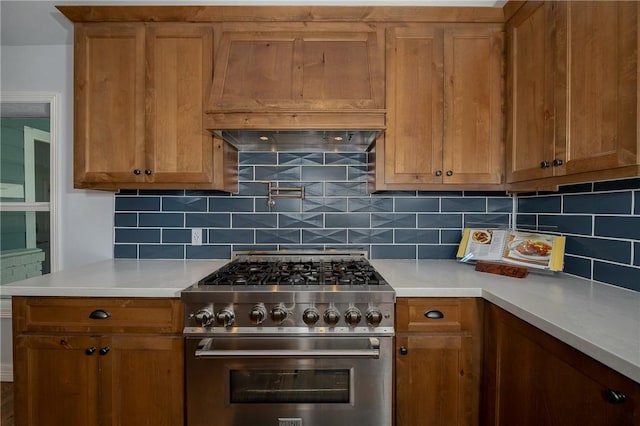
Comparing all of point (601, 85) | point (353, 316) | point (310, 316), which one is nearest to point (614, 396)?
point (353, 316)

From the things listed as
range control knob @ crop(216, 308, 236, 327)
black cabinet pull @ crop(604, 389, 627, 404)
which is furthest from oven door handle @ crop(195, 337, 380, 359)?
black cabinet pull @ crop(604, 389, 627, 404)

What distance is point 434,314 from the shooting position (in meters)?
1.41

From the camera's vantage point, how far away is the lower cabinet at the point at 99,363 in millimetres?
1399

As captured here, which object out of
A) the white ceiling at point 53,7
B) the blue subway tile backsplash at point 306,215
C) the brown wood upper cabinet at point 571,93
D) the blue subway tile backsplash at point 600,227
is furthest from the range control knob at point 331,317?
the white ceiling at point 53,7

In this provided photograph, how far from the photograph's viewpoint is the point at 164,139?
1762 mm

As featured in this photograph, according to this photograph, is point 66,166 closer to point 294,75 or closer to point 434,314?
point 294,75

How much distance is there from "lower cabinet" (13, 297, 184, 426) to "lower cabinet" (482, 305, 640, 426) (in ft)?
4.49

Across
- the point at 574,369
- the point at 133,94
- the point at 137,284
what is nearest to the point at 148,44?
the point at 133,94

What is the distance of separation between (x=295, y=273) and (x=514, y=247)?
1258 mm

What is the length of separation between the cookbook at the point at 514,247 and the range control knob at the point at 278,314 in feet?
3.99

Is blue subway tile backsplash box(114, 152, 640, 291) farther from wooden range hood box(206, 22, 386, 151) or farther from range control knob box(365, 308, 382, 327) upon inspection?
range control knob box(365, 308, 382, 327)

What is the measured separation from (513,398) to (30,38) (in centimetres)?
340

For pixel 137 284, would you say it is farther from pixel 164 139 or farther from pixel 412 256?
pixel 412 256

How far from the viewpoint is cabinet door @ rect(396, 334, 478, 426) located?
139 centimetres
